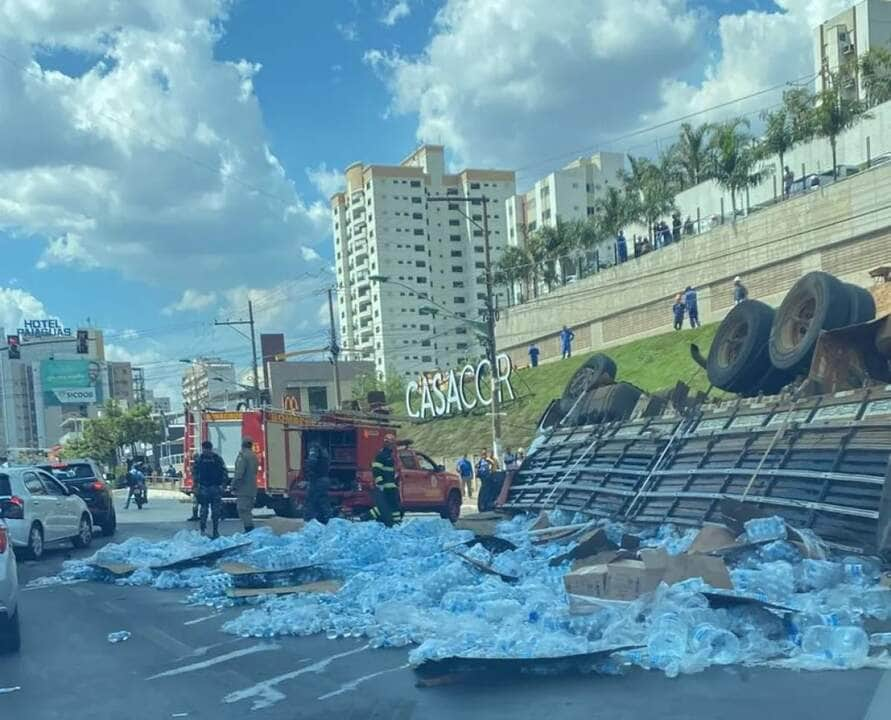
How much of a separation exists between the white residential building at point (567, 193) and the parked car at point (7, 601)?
365 ft

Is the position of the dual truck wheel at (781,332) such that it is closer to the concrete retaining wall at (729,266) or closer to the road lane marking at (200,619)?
the road lane marking at (200,619)

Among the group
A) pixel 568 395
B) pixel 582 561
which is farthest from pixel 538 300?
pixel 582 561

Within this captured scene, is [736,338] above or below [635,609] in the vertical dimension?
above

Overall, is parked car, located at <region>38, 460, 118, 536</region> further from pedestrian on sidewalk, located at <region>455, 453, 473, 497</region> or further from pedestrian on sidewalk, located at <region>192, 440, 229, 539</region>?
pedestrian on sidewalk, located at <region>455, 453, 473, 497</region>

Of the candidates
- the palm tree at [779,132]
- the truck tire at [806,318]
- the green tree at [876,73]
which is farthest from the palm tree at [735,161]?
the truck tire at [806,318]

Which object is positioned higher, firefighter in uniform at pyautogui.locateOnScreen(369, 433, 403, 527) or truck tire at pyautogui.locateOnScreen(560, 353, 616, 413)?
truck tire at pyautogui.locateOnScreen(560, 353, 616, 413)

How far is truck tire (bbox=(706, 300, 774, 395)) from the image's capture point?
1421cm

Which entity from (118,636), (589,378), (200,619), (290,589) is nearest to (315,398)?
(589,378)

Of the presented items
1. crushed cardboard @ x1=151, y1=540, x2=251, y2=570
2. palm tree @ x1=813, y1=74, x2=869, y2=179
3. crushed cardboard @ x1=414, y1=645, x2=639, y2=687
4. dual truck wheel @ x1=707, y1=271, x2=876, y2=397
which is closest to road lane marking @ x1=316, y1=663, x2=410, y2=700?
crushed cardboard @ x1=414, y1=645, x2=639, y2=687

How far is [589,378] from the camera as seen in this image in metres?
18.5

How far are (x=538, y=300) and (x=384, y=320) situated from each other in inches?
2946

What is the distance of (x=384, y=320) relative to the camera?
130m

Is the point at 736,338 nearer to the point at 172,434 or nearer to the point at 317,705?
the point at 317,705

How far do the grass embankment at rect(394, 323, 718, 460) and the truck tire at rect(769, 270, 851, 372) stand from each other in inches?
730
